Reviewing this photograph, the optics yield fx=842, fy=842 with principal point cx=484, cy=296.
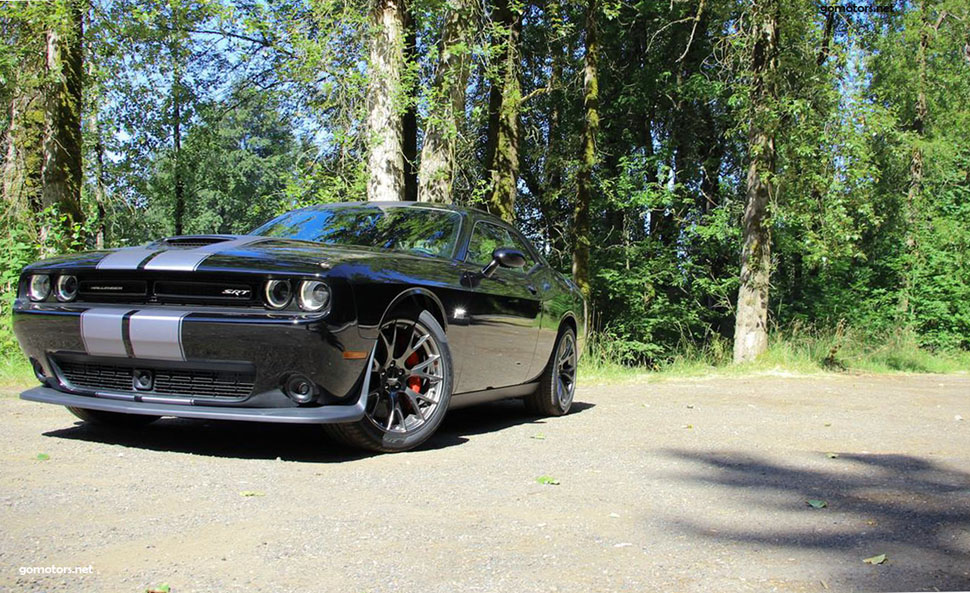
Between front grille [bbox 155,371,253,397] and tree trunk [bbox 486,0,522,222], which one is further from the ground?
tree trunk [bbox 486,0,522,222]

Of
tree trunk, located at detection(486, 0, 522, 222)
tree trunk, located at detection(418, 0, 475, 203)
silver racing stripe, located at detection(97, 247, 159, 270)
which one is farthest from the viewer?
tree trunk, located at detection(486, 0, 522, 222)

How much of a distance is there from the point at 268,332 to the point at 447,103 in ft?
26.4

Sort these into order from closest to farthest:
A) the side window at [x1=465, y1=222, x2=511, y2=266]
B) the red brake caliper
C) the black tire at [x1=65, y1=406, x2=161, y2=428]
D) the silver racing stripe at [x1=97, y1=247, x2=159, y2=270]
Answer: the silver racing stripe at [x1=97, y1=247, x2=159, y2=270] < the red brake caliper < the black tire at [x1=65, y1=406, x2=161, y2=428] < the side window at [x1=465, y1=222, x2=511, y2=266]

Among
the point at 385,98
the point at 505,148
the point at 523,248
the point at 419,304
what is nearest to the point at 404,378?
the point at 419,304

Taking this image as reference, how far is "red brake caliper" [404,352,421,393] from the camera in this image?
4895 millimetres

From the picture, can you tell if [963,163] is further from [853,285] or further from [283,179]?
[283,179]

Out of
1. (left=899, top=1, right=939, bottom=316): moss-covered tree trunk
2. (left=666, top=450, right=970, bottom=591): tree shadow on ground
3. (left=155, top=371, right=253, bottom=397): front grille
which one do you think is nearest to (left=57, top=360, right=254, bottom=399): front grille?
(left=155, top=371, right=253, bottom=397): front grille

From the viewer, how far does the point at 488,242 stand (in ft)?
20.7

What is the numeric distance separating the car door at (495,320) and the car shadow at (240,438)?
440 millimetres

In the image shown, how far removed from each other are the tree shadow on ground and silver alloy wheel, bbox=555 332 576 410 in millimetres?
1830

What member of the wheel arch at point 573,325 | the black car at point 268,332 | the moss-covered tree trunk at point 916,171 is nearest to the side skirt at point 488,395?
the black car at point 268,332

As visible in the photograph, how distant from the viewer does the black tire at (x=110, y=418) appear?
5.21m

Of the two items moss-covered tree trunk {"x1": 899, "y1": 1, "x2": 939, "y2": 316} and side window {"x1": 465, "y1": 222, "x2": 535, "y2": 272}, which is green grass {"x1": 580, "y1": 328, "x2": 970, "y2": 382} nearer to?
moss-covered tree trunk {"x1": 899, "y1": 1, "x2": 939, "y2": 316}

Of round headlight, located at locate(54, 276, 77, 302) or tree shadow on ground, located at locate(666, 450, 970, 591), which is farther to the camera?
round headlight, located at locate(54, 276, 77, 302)
